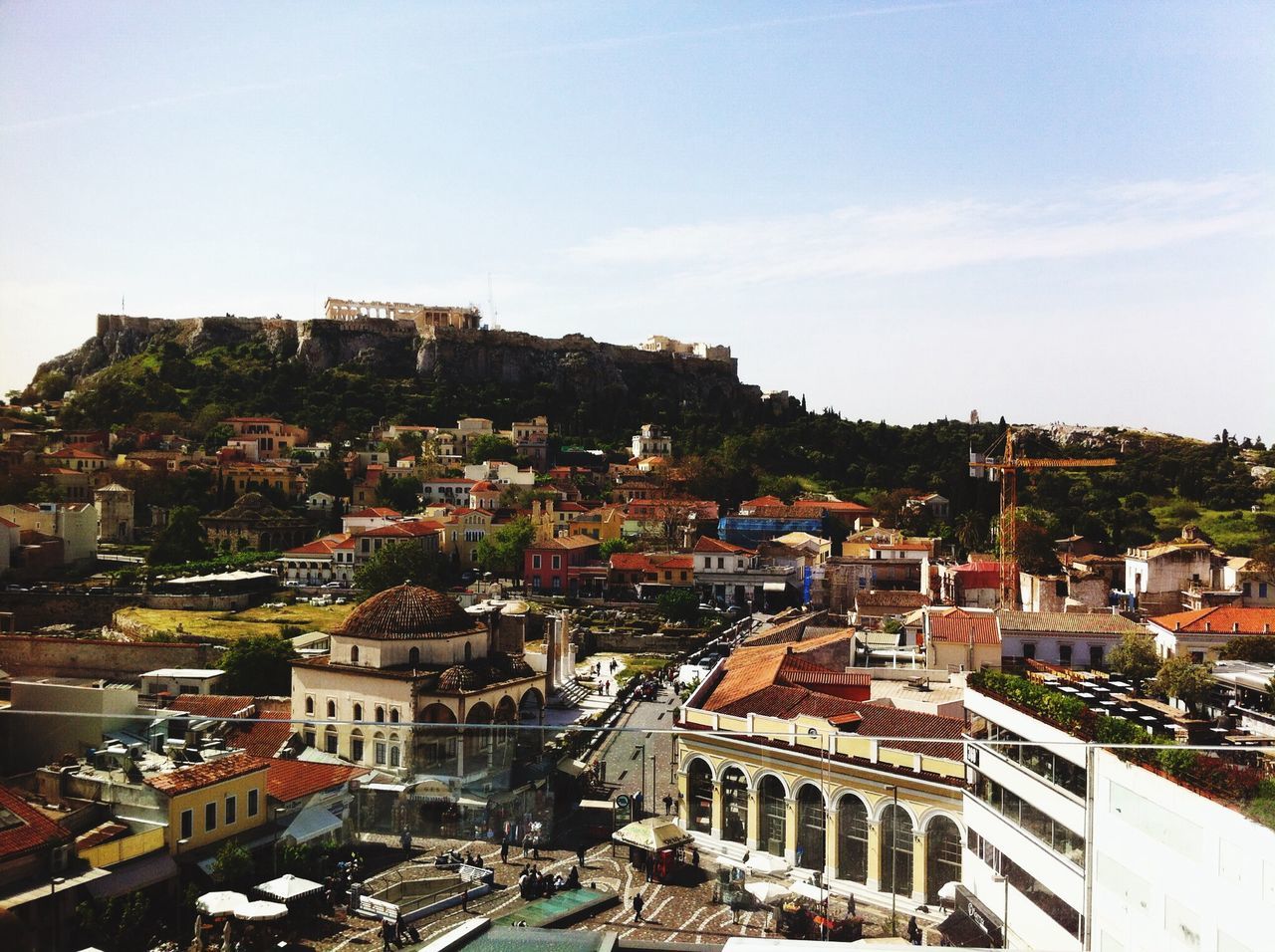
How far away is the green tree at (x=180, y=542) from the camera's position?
87.1ft

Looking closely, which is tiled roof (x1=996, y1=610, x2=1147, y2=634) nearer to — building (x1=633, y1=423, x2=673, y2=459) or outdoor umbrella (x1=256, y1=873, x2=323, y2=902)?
outdoor umbrella (x1=256, y1=873, x2=323, y2=902)

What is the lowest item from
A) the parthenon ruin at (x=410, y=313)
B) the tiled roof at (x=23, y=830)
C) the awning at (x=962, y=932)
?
the awning at (x=962, y=932)

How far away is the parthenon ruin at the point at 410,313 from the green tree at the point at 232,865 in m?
46.6

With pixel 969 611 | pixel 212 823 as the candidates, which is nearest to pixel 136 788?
pixel 212 823

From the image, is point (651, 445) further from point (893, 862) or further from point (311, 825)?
point (311, 825)

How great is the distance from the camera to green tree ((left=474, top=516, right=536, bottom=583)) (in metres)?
25.4

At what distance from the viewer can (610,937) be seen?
8.96 ft

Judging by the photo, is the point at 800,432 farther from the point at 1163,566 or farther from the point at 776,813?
the point at 776,813

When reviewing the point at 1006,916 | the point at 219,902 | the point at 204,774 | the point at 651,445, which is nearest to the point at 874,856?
the point at 1006,916

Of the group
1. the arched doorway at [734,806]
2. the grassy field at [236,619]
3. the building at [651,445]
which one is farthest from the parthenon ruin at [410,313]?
the arched doorway at [734,806]

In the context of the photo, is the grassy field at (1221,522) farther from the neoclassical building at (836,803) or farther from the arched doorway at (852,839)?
the arched doorway at (852,839)

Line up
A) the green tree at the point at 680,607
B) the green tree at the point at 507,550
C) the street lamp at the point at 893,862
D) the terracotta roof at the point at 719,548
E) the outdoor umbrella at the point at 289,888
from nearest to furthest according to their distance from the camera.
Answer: the outdoor umbrella at the point at 289,888 → the street lamp at the point at 893,862 → the green tree at the point at 680,607 → the terracotta roof at the point at 719,548 → the green tree at the point at 507,550

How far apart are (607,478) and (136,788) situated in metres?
32.1

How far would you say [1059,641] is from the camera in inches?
532
